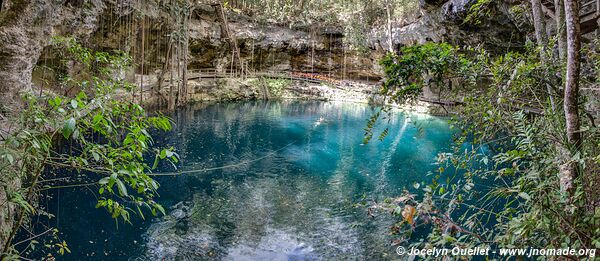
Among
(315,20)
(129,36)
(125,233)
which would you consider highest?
(315,20)

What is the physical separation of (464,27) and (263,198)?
1375 centimetres

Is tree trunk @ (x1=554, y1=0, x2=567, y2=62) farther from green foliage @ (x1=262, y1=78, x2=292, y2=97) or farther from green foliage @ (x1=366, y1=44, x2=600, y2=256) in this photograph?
green foliage @ (x1=262, y1=78, x2=292, y2=97)

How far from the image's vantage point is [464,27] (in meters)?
17.1

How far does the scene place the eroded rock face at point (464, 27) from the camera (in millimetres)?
15367

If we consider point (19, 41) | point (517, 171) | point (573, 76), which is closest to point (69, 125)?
point (517, 171)

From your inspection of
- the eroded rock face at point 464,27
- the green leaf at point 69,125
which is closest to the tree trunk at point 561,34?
the green leaf at point 69,125

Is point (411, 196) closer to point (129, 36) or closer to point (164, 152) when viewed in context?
point (164, 152)

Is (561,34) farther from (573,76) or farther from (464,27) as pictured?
(464,27)

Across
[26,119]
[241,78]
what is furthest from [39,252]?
[241,78]

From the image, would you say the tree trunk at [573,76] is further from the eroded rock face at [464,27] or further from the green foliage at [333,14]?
the green foliage at [333,14]

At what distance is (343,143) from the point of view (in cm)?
1448

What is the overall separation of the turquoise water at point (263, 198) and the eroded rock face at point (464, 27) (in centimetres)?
542

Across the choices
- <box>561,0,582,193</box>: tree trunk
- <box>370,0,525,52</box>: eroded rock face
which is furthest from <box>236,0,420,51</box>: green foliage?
<box>561,0,582,193</box>: tree trunk

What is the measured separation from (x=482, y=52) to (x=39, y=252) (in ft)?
20.9
